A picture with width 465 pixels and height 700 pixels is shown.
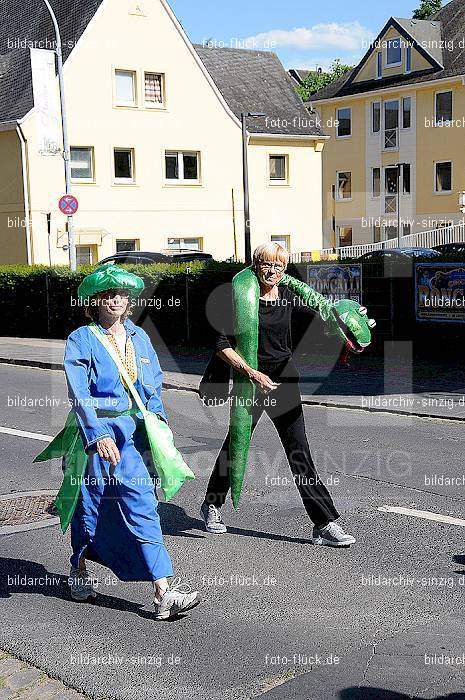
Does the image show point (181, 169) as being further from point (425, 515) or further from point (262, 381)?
point (262, 381)

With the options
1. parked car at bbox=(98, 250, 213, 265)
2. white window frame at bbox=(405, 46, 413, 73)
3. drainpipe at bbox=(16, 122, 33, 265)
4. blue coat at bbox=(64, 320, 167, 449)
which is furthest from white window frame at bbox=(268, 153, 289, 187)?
blue coat at bbox=(64, 320, 167, 449)

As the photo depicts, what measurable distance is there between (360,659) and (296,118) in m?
40.0

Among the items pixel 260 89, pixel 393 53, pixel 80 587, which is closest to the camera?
pixel 80 587

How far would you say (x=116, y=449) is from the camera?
5.27 meters

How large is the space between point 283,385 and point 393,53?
4987 cm

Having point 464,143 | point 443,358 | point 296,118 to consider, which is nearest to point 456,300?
point 443,358

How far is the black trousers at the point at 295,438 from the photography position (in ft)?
21.4

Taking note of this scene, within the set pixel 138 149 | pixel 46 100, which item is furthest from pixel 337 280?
pixel 138 149

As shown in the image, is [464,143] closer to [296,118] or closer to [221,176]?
[296,118]

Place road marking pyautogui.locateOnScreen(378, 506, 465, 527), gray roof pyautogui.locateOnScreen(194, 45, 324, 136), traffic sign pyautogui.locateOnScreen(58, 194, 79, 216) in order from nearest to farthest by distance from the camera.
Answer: road marking pyautogui.locateOnScreen(378, 506, 465, 527)
traffic sign pyautogui.locateOnScreen(58, 194, 79, 216)
gray roof pyautogui.locateOnScreen(194, 45, 324, 136)

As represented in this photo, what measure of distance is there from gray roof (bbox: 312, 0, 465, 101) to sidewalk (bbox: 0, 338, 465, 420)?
36732 millimetres

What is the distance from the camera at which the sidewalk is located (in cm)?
1241

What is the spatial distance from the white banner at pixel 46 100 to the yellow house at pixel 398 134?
870 inches

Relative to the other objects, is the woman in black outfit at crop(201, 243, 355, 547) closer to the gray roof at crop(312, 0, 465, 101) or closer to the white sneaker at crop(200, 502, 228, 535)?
the white sneaker at crop(200, 502, 228, 535)
